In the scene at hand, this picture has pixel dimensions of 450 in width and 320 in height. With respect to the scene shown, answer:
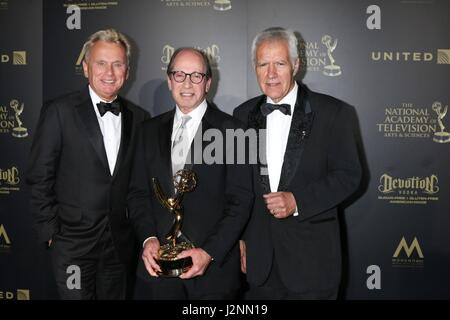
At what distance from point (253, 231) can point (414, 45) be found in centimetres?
203

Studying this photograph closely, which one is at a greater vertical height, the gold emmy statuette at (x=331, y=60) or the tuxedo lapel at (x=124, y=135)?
the gold emmy statuette at (x=331, y=60)

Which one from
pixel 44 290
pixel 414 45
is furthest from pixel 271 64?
pixel 44 290

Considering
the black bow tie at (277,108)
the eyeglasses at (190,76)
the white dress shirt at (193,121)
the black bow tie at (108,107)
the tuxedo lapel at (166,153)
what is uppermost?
the eyeglasses at (190,76)

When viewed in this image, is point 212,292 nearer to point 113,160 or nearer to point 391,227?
point 113,160

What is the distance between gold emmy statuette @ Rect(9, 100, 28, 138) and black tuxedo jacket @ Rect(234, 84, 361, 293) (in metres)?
2.28

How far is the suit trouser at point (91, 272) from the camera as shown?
9.28ft

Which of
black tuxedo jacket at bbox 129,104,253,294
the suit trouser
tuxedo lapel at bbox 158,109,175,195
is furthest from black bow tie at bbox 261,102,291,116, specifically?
the suit trouser

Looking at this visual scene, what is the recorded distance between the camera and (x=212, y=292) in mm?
2398

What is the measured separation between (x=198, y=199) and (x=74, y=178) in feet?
2.68

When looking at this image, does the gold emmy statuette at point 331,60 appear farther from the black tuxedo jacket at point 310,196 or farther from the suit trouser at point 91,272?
the suit trouser at point 91,272

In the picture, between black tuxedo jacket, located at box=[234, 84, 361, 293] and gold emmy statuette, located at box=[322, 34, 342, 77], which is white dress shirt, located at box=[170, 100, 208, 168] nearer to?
black tuxedo jacket, located at box=[234, 84, 361, 293]

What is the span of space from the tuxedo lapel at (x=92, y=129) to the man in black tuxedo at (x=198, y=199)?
42 centimetres

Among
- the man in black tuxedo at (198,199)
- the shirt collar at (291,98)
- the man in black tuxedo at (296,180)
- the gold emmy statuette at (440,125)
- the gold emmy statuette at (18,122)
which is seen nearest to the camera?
the man in black tuxedo at (198,199)

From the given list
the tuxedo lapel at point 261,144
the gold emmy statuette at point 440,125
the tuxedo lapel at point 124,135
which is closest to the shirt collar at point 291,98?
the tuxedo lapel at point 261,144
